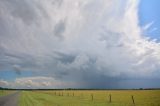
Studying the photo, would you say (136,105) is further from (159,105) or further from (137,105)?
(159,105)

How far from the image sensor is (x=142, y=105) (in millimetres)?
26047

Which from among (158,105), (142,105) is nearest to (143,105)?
Result: (142,105)

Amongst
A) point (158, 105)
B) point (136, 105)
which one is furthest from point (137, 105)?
point (158, 105)

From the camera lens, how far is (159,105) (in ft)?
81.5

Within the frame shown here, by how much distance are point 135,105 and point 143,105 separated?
88 centimetres

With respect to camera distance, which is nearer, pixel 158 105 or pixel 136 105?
pixel 158 105

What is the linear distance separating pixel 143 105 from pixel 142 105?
110 millimetres

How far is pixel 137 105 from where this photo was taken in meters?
26.3

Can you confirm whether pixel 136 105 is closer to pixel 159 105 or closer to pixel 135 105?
pixel 135 105

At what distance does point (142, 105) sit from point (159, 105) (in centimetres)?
193

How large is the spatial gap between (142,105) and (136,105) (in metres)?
0.67

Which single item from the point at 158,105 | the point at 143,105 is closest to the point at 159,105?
the point at 158,105

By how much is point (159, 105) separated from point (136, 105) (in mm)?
2590

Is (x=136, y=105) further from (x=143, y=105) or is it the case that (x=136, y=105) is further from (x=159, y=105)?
(x=159, y=105)
